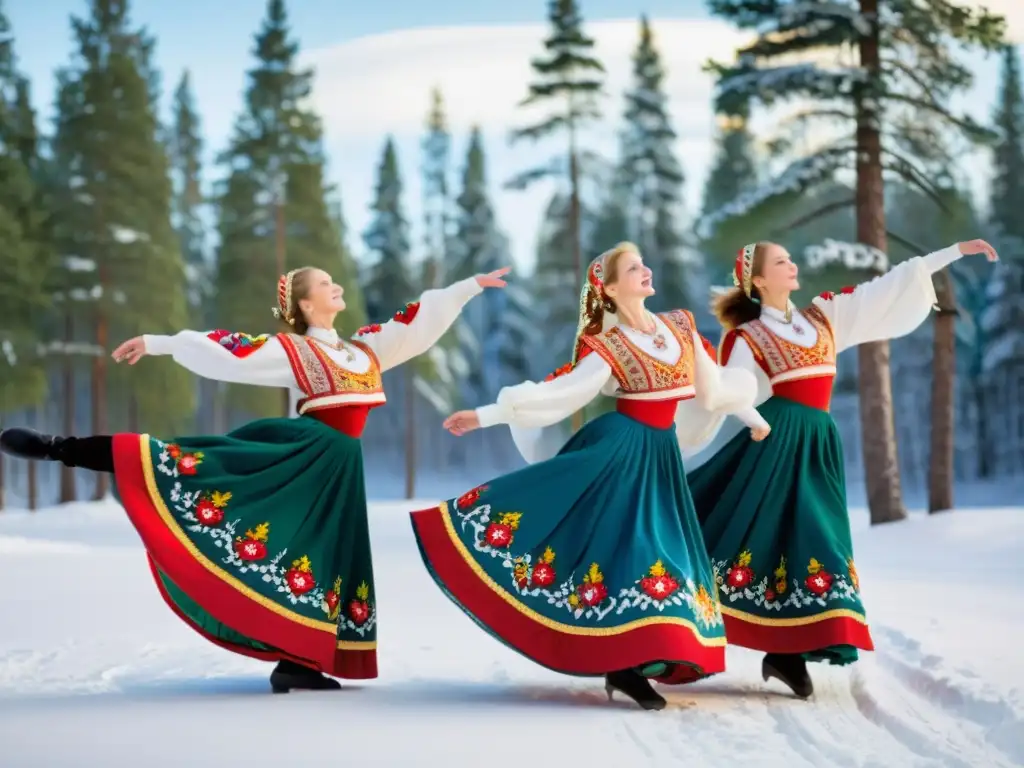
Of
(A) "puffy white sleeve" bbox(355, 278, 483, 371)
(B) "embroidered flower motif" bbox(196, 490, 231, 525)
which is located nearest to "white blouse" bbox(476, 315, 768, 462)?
(A) "puffy white sleeve" bbox(355, 278, 483, 371)

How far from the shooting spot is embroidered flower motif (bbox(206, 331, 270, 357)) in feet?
22.1

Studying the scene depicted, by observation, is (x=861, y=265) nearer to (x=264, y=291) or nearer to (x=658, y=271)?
(x=264, y=291)

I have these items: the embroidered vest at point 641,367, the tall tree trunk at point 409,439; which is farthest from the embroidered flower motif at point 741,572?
the tall tree trunk at point 409,439

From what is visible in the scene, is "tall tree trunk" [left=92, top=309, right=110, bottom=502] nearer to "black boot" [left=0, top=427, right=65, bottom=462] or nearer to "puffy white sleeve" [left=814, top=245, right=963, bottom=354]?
"black boot" [left=0, top=427, right=65, bottom=462]

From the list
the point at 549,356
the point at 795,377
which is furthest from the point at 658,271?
the point at 795,377

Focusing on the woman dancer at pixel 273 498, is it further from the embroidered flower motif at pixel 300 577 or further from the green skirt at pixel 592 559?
the green skirt at pixel 592 559

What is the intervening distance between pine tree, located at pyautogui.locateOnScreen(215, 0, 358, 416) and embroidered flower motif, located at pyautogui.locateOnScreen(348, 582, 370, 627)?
20780mm

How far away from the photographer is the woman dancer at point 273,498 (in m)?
6.50

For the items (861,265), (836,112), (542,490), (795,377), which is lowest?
(542,490)

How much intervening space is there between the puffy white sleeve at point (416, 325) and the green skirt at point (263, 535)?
1.75 ft

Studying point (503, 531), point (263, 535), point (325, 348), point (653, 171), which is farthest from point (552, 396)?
point (653, 171)

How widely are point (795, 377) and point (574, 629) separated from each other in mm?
1693

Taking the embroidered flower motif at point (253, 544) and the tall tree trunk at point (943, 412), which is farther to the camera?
the tall tree trunk at point (943, 412)

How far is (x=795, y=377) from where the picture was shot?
22.8ft
